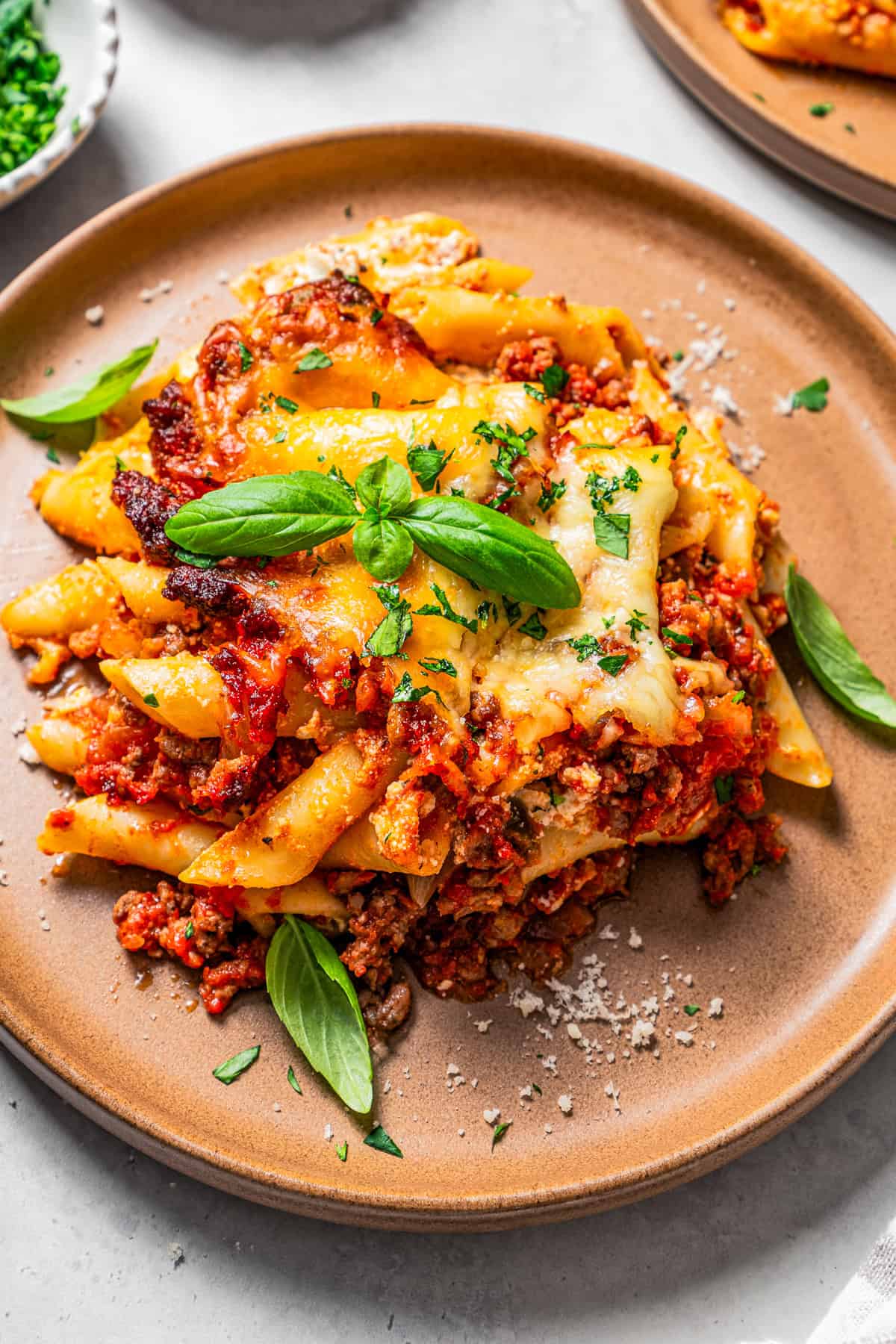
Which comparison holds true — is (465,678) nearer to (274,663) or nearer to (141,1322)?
(274,663)

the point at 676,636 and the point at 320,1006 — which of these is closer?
the point at 676,636

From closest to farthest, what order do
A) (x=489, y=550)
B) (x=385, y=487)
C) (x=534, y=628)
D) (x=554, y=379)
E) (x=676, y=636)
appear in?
(x=489, y=550) < (x=385, y=487) < (x=534, y=628) < (x=676, y=636) < (x=554, y=379)

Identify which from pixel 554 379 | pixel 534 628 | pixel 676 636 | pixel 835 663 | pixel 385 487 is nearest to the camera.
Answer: pixel 385 487

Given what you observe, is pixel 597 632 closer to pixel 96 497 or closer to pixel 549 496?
pixel 549 496

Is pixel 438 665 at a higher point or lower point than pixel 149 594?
higher

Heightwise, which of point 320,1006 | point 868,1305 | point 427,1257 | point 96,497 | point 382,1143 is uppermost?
point 96,497

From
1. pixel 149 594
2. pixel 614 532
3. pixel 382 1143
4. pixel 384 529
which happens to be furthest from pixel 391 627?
pixel 382 1143

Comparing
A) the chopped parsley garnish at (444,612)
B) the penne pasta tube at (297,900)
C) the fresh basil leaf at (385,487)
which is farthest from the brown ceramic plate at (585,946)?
the fresh basil leaf at (385,487)
